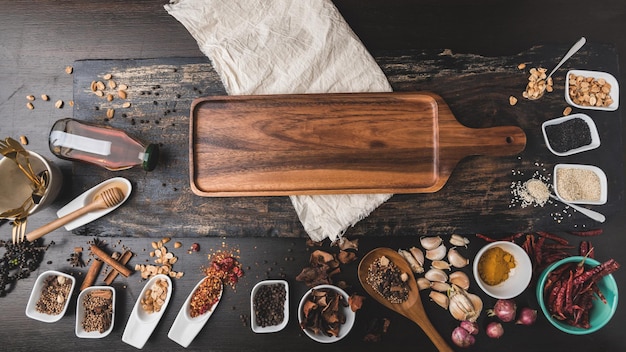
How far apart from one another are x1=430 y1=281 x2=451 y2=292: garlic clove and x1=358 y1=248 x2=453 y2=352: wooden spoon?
0.07m

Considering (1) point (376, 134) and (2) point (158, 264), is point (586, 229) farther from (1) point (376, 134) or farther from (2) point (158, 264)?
(2) point (158, 264)

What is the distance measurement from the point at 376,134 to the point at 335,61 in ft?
1.02

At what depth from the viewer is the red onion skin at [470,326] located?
1358mm

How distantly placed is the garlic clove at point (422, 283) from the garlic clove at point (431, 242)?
Answer: 119 millimetres

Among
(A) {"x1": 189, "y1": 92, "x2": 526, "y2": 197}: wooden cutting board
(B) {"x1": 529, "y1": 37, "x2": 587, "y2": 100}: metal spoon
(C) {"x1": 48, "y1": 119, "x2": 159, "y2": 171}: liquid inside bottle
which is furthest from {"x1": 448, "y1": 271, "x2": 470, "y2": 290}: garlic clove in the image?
(C) {"x1": 48, "y1": 119, "x2": 159, "y2": 171}: liquid inside bottle

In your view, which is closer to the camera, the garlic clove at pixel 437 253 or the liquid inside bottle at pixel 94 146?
the liquid inside bottle at pixel 94 146

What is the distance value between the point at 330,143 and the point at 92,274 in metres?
1.02

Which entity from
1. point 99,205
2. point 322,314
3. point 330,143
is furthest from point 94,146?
point 322,314

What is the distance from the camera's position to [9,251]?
1.39 metres

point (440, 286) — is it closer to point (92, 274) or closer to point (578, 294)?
point (578, 294)

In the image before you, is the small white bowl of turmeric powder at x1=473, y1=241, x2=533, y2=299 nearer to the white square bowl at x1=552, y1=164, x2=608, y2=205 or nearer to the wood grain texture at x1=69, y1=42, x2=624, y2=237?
the wood grain texture at x1=69, y1=42, x2=624, y2=237

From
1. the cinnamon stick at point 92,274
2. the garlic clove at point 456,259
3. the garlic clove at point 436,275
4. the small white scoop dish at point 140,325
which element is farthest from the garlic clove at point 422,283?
the cinnamon stick at point 92,274

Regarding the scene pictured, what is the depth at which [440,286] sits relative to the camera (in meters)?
1.40

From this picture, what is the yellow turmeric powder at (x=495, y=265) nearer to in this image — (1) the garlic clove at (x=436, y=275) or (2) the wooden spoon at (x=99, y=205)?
(1) the garlic clove at (x=436, y=275)
